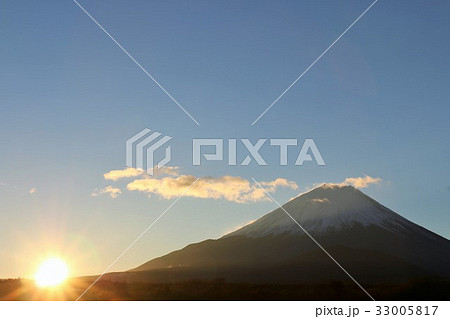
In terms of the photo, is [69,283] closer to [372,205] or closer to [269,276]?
[269,276]

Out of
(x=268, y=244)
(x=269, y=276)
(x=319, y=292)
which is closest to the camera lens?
(x=319, y=292)

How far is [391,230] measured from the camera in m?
88.8

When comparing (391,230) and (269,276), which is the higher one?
(391,230)

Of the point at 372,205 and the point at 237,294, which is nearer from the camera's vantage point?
the point at 237,294

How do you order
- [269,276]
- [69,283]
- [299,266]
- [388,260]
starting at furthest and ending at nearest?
[388,260] < [299,266] < [269,276] < [69,283]

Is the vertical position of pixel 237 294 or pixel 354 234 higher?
pixel 354 234

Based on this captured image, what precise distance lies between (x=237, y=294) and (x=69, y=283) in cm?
955

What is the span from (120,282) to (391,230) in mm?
62503

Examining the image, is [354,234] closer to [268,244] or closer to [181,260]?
[268,244]
